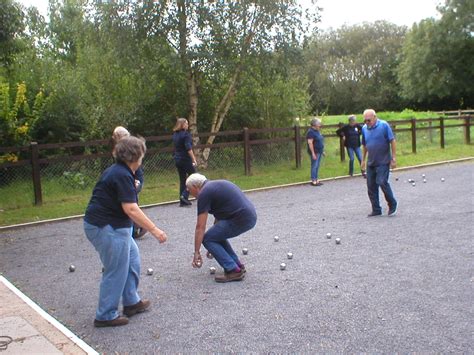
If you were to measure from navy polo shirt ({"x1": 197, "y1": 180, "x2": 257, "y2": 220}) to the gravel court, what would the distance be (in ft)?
2.44

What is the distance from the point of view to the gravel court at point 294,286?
14.1ft

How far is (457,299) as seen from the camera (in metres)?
5.00

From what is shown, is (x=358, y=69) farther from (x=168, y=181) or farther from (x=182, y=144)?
(x=182, y=144)

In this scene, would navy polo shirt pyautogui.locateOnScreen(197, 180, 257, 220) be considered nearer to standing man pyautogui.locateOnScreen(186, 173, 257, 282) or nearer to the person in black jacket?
standing man pyautogui.locateOnScreen(186, 173, 257, 282)

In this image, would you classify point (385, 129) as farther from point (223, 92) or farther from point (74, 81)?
point (74, 81)

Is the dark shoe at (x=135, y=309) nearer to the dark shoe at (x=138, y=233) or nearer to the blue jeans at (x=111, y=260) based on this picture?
the blue jeans at (x=111, y=260)

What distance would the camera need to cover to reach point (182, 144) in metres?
11.0

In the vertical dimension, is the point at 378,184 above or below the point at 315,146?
below

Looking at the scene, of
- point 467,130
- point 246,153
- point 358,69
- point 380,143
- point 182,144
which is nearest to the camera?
point 380,143

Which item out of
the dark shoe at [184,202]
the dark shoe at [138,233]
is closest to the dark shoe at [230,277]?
the dark shoe at [138,233]

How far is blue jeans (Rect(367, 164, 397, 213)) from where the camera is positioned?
30.4 feet

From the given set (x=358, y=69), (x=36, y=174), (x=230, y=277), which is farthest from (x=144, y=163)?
(x=358, y=69)

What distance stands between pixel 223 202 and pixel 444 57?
5631 cm

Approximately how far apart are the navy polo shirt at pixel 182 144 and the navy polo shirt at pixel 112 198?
627 centimetres
